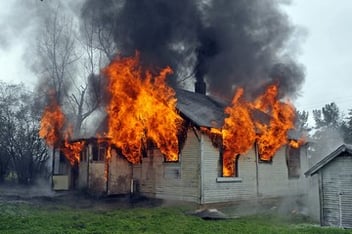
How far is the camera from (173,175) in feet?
55.4

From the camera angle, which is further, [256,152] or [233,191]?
[256,152]

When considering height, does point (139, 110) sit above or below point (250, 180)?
above

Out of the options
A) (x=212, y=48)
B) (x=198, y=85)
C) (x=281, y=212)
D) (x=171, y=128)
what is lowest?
(x=281, y=212)

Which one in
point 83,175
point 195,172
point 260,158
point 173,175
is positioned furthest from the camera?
point 83,175

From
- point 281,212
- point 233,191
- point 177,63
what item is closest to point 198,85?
point 177,63

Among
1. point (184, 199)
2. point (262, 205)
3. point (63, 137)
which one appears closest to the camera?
point (184, 199)

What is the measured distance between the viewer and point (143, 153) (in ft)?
61.0

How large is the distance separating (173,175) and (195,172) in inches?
55.3

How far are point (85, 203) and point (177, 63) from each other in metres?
10.6

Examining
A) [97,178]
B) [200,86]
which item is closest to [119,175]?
[97,178]

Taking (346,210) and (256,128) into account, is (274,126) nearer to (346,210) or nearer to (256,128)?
(256,128)

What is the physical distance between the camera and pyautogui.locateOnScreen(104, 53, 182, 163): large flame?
669 inches

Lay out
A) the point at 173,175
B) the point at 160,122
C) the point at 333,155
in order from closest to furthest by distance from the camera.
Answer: the point at 333,155, the point at 173,175, the point at 160,122

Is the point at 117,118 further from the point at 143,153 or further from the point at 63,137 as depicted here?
the point at 63,137
